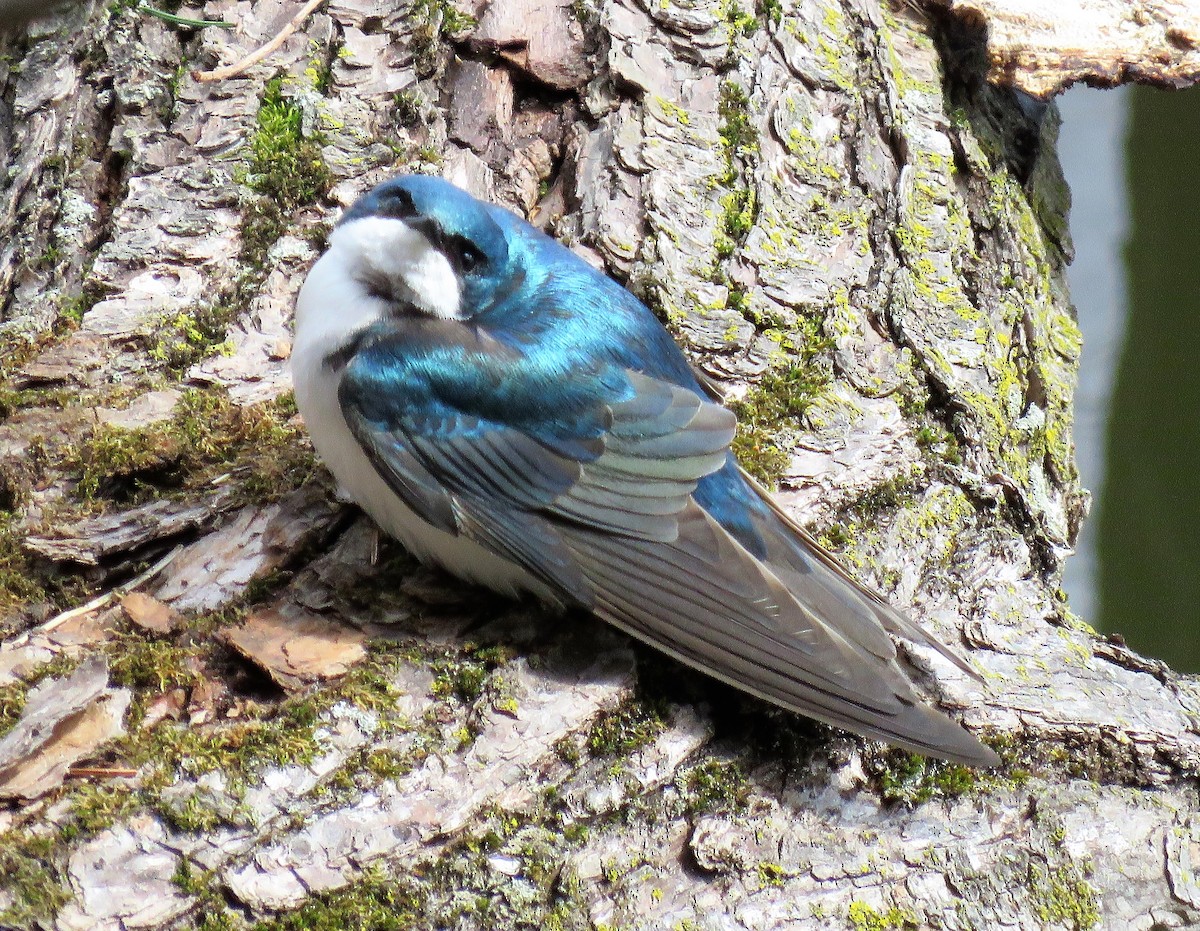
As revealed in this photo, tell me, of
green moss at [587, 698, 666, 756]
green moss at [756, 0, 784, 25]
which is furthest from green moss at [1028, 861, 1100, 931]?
green moss at [756, 0, 784, 25]

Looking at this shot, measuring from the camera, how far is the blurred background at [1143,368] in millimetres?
4328

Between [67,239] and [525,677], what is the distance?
54.6 inches

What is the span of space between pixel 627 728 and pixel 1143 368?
10.7 feet

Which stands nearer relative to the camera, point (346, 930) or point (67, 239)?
point (346, 930)

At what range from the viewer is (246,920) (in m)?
1.57

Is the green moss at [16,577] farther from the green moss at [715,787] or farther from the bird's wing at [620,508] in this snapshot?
the green moss at [715,787]

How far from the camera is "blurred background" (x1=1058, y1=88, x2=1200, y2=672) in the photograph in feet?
14.2

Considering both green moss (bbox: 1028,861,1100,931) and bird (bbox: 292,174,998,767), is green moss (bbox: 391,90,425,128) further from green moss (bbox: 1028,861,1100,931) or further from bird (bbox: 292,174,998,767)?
green moss (bbox: 1028,861,1100,931)

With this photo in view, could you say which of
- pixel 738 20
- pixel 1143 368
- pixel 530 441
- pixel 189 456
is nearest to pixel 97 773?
pixel 189 456

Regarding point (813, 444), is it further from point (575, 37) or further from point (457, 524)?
point (575, 37)

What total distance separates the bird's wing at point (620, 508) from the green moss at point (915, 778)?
12 centimetres

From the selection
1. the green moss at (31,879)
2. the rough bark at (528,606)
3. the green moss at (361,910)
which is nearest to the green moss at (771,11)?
the rough bark at (528,606)

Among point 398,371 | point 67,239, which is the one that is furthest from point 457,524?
point 67,239

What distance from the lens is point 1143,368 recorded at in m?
4.45
